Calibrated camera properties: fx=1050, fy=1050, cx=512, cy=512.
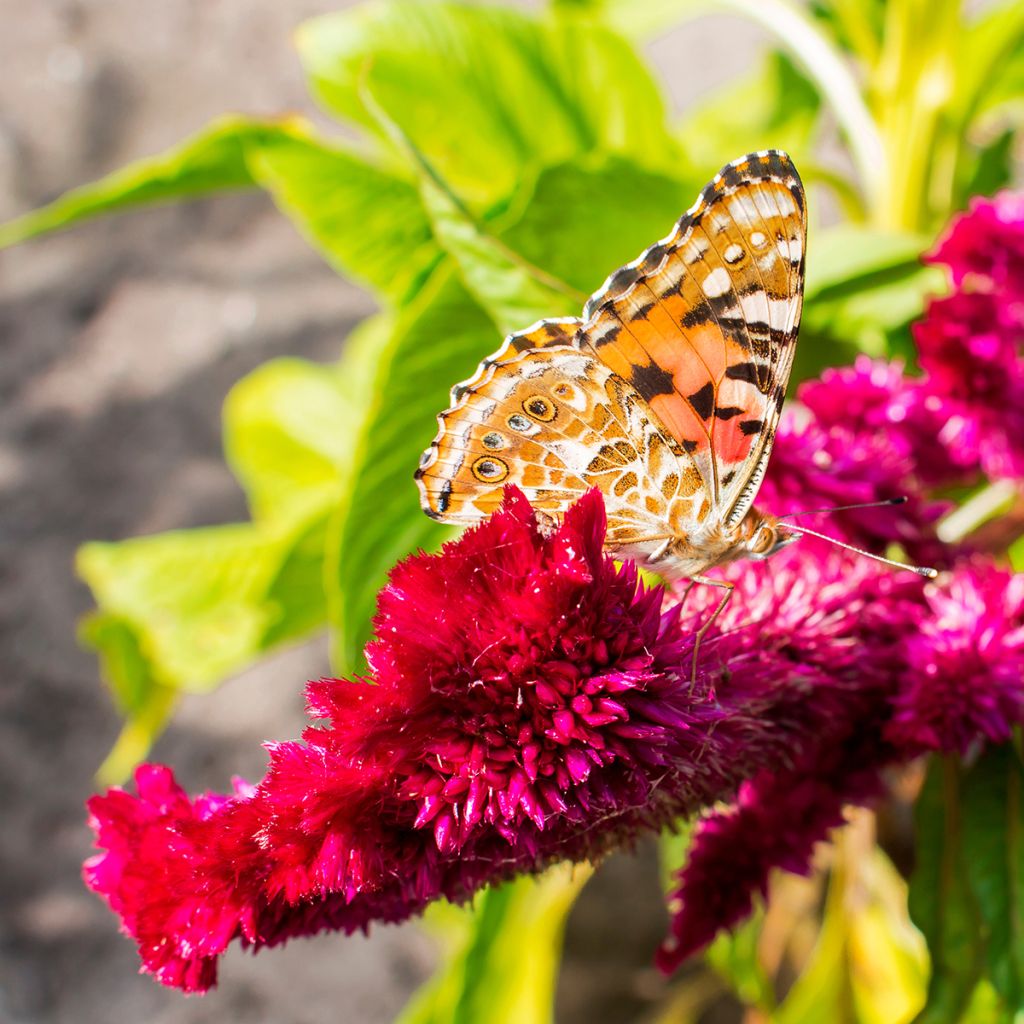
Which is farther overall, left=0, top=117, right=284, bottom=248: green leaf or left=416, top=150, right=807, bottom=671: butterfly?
left=0, top=117, right=284, bottom=248: green leaf

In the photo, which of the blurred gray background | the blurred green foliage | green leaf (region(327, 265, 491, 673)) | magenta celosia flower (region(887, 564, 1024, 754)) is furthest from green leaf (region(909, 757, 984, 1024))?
the blurred gray background

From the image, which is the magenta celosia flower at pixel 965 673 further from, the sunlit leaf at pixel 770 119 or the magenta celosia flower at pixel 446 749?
the sunlit leaf at pixel 770 119

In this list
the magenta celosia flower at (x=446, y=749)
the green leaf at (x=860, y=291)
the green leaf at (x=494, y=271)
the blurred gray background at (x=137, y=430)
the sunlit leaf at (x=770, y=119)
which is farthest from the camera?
the blurred gray background at (x=137, y=430)

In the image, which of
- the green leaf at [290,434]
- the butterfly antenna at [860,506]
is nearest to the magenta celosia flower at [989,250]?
the butterfly antenna at [860,506]

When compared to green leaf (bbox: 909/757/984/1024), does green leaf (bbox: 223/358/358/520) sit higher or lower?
higher

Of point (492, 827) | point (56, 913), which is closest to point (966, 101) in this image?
point (492, 827)

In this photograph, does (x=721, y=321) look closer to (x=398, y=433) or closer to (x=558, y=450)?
(x=558, y=450)

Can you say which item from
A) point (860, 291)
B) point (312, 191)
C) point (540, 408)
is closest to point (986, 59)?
point (860, 291)

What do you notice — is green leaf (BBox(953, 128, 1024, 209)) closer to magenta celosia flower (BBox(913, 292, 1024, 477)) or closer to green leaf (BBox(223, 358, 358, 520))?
magenta celosia flower (BBox(913, 292, 1024, 477))
